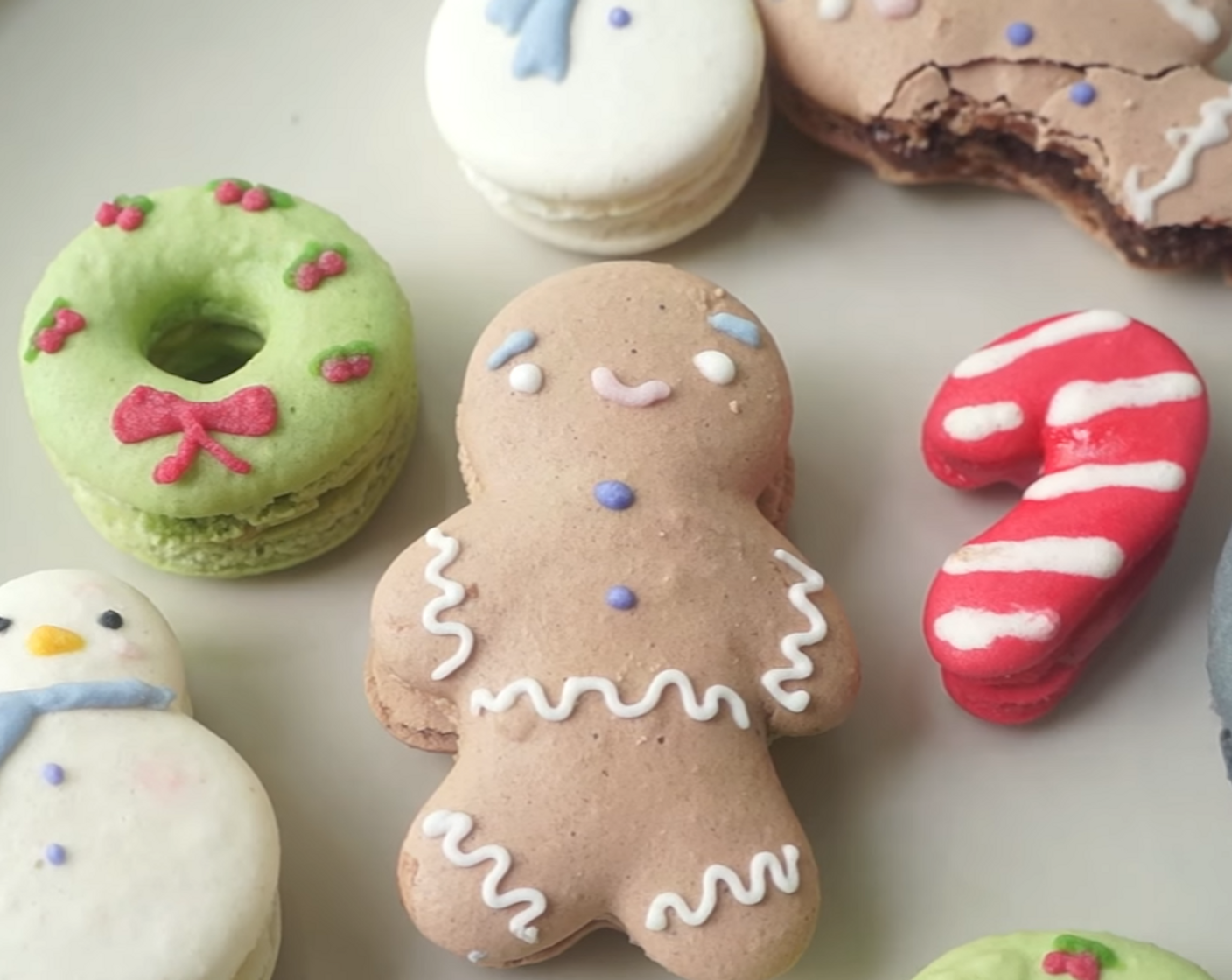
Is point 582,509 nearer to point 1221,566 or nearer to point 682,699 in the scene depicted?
point 682,699

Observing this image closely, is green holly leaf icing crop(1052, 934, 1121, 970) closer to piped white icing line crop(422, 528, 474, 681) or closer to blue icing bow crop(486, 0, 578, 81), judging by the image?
piped white icing line crop(422, 528, 474, 681)

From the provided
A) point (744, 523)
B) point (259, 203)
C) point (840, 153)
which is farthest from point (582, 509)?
point (840, 153)

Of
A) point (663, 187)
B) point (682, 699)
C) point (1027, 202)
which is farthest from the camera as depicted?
point (1027, 202)

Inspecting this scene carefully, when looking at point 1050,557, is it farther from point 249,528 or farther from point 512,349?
point 249,528

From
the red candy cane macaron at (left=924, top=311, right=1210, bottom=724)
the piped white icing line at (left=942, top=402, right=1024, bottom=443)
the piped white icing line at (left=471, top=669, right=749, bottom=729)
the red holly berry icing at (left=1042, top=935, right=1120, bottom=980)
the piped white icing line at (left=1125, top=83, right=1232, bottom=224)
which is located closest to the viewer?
the red holly berry icing at (left=1042, top=935, right=1120, bottom=980)

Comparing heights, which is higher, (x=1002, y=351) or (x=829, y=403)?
(x=1002, y=351)

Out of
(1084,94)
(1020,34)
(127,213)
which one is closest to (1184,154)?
(1084,94)

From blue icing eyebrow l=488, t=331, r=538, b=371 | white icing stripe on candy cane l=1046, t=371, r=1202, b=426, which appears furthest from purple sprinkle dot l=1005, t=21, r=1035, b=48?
blue icing eyebrow l=488, t=331, r=538, b=371
